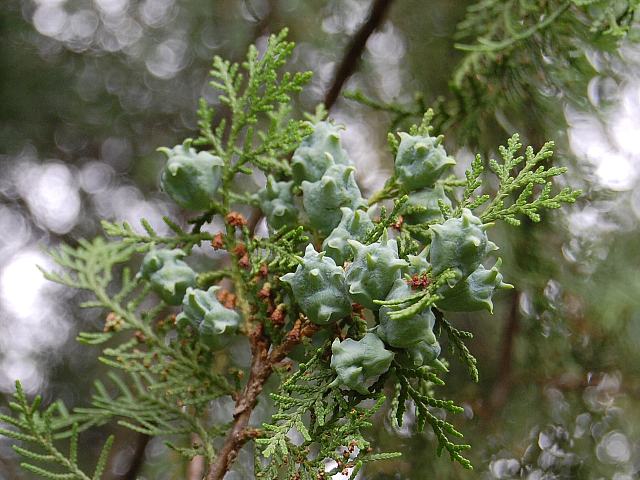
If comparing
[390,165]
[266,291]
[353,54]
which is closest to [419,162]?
[266,291]

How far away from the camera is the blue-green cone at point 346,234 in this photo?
0.91m

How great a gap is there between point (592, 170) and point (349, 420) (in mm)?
1309

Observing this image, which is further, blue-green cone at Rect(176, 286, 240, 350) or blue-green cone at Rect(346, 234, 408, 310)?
blue-green cone at Rect(176, 286, 240, 350)

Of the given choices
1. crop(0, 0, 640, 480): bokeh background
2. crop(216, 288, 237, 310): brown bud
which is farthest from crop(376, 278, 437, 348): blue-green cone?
crop(0, 0, 640, 480): bokeh background

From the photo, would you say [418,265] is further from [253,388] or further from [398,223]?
[253,388]

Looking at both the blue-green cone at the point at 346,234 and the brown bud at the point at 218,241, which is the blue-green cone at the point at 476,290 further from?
the brown bud at the point at 218,241

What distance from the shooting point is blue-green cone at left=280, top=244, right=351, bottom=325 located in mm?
863

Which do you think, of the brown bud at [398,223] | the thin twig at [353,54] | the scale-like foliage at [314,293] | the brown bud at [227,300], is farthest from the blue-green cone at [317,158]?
the thin twig at [353,54]

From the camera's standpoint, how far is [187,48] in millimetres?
3129

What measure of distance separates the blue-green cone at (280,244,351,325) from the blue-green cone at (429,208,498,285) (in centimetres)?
14

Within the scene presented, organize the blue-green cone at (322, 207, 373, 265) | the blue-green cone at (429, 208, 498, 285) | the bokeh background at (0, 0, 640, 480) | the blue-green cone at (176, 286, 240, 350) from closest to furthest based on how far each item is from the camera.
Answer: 1. the blue-green cone at (429, 208, 498, 285)
2. the blue-green cone at (322, 207, 373, 265)
3. the blue-green cone at (176, 286, 240, 350)
4. the bokeh background at (0, 0, 640, 480)

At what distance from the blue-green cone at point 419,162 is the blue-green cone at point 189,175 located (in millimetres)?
314

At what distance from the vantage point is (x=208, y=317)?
3.33ft

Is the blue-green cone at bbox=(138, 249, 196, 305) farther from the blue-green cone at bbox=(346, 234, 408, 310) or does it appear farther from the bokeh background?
the bokeh background
